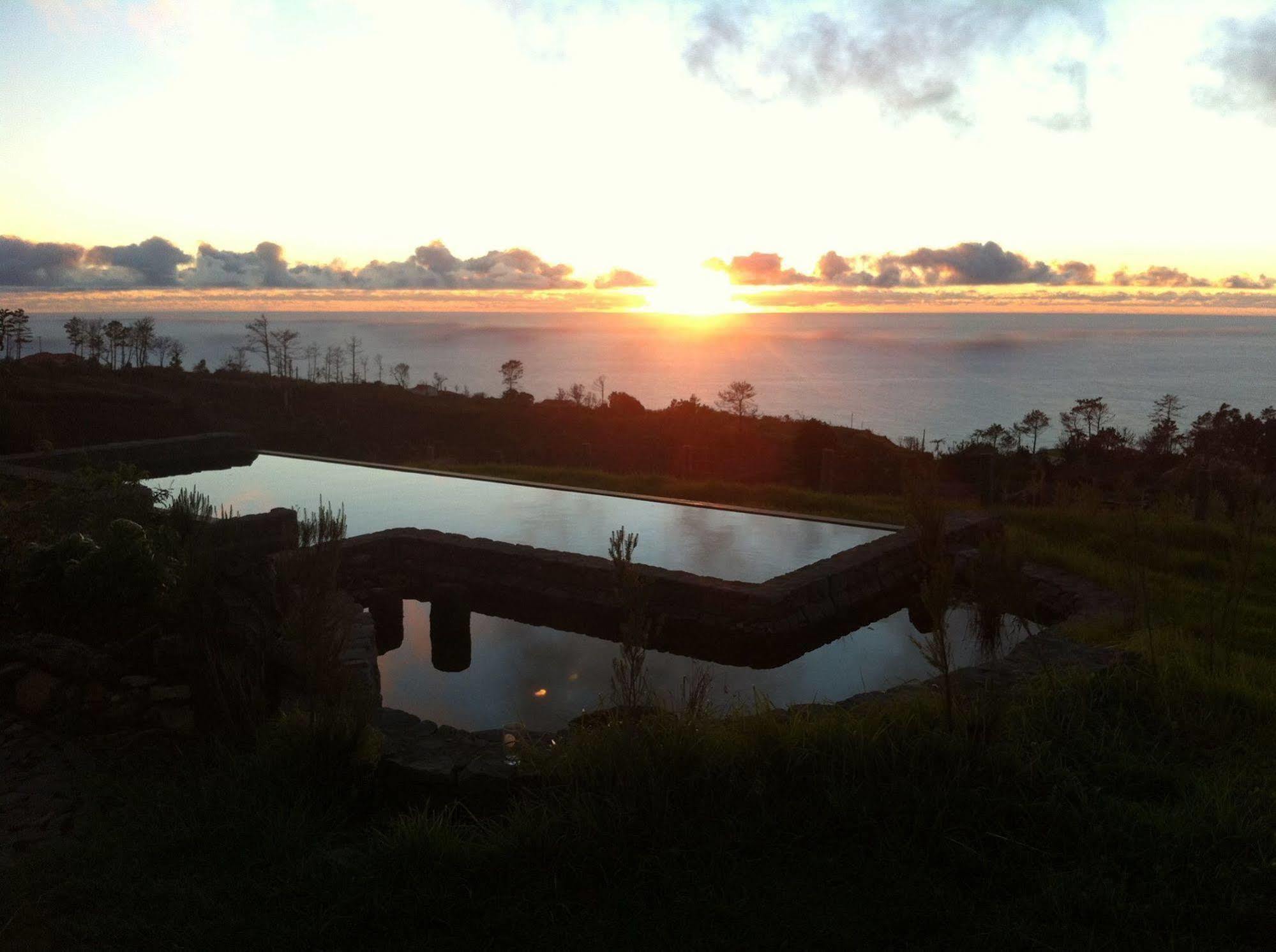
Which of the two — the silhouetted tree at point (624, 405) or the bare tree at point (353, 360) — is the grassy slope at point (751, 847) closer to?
the silhouetted tree at point (624, 405)

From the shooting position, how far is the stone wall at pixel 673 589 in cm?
629

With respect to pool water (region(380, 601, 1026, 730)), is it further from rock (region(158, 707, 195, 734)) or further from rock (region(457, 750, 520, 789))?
rock (region(457, 750, 520, 789))

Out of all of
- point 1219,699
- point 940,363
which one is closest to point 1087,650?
point 1219,699

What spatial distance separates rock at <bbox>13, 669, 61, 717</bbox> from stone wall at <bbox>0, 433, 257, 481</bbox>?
7.20 m

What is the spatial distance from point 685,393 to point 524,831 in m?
92.3

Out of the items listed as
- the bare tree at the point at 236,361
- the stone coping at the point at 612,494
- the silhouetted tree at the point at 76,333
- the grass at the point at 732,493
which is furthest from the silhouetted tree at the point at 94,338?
the grass at the point at 732,493

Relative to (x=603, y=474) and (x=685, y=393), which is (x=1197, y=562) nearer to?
(x=603, y=474)

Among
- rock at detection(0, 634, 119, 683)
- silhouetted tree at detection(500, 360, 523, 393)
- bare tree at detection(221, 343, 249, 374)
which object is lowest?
rock at detection(0, 634, 119, 683)

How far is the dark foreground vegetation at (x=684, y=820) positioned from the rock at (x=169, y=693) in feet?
0.26

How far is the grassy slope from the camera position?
2.56 m

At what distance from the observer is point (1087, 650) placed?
4.75 m

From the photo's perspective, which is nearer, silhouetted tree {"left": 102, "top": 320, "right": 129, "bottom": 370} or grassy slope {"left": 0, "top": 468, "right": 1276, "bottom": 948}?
grassy slope {"left": 0, "top": 468, "right": 1276, "bottom": 948}

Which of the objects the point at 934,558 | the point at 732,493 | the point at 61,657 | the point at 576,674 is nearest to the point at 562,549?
the point at 576,674

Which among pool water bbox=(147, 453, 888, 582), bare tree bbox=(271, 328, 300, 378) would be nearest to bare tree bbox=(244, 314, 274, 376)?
bare tree bbox=(271, 328, 300, 378)
